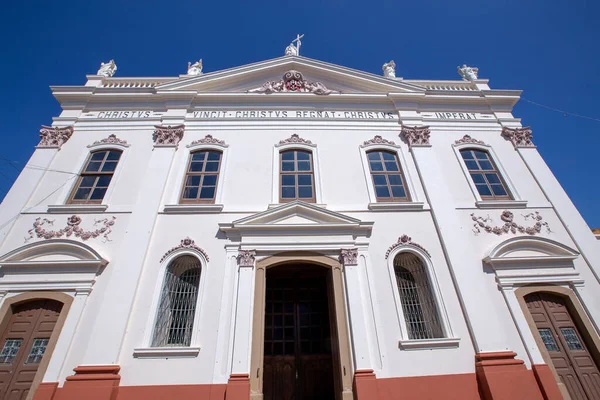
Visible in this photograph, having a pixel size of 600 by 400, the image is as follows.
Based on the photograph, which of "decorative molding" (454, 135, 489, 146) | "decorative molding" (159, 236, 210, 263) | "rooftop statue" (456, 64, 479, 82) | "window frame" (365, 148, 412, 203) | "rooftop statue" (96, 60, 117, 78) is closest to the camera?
A: "decorative molding" (159, 236, 210, 263)

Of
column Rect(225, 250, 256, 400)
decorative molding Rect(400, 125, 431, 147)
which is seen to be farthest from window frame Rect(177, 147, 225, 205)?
decorative molding Rect(400, 125, 431, 147)

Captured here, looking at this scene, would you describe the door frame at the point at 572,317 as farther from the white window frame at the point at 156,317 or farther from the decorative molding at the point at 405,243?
the white window frame at the point at 156,317

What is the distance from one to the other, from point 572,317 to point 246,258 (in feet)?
27.1

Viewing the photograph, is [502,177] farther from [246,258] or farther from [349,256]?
[246,258]

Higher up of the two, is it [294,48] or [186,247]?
[294,48]

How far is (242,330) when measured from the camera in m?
7.17

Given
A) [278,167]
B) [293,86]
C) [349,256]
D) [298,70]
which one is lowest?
[349,256]

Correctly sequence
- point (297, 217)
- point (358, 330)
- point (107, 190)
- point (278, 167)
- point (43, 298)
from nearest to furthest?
point (358, 330), point (43, 298), point (297, 217), point (107, 190), point (278, 167)

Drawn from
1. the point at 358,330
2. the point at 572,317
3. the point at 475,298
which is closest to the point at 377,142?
the point at 475,298

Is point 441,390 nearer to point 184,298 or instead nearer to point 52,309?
point 184,298

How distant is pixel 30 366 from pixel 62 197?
14.5 feet

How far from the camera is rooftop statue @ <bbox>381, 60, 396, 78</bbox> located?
13.1 meters

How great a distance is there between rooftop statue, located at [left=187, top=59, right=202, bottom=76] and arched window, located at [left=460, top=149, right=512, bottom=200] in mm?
10447

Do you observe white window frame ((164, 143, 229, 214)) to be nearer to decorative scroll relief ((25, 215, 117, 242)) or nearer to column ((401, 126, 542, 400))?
decorative scroll relief ((25, 215, 117, 242))
